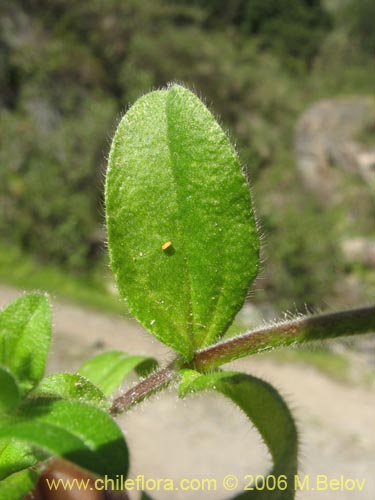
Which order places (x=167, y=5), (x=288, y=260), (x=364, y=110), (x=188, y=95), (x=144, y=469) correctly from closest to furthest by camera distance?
(x=188, y=95), (x=144, y=469), (x=288, y=260), (x=364, y=110), (x=167, y=5)

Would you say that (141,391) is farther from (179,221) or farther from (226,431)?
(226,431)

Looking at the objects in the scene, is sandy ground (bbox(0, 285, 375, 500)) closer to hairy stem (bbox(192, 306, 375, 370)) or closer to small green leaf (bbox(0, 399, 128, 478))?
hairy stem (bbox(192, 306, 375, 370))

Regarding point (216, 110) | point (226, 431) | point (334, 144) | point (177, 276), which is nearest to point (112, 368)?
point (177, 276)

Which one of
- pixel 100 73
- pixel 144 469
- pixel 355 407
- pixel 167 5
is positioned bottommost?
pixel 355 407

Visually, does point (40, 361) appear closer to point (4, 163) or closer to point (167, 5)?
point (4, 163)

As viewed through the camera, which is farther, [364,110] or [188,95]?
[364,110]

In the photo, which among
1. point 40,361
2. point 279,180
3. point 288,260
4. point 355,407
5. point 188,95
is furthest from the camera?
point 279,180

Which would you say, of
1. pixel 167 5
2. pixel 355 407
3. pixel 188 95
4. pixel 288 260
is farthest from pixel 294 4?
pixel 188 95
